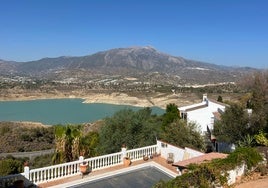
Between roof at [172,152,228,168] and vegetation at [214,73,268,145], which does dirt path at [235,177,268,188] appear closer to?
roof at [172,152,228,168]

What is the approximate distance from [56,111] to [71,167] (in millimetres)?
72454

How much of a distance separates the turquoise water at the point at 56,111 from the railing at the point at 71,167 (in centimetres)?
5291

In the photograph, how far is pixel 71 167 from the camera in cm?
1075

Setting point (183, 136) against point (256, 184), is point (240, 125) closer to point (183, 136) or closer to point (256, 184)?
point (183, 136)

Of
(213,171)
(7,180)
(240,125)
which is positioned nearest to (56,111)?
(240,125)

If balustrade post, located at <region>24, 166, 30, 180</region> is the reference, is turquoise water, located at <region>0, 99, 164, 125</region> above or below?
below

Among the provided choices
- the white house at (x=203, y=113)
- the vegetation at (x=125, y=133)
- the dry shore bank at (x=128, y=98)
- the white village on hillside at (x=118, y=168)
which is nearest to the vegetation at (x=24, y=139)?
the white house at (x=203, y=113)

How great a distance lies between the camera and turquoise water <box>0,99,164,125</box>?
7070cm

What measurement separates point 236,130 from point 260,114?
1.37m

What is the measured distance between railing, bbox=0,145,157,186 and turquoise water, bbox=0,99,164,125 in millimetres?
52905

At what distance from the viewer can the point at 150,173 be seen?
1125cm

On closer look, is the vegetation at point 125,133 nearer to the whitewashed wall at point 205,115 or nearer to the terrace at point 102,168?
the terrace at point 102,168

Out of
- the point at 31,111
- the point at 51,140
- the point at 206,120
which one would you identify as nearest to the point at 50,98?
the point at 31,111

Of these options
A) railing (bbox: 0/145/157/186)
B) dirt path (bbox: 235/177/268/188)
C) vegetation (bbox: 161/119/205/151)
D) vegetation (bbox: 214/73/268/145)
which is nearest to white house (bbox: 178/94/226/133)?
vegetation (bbox: 214/73/268/145)
